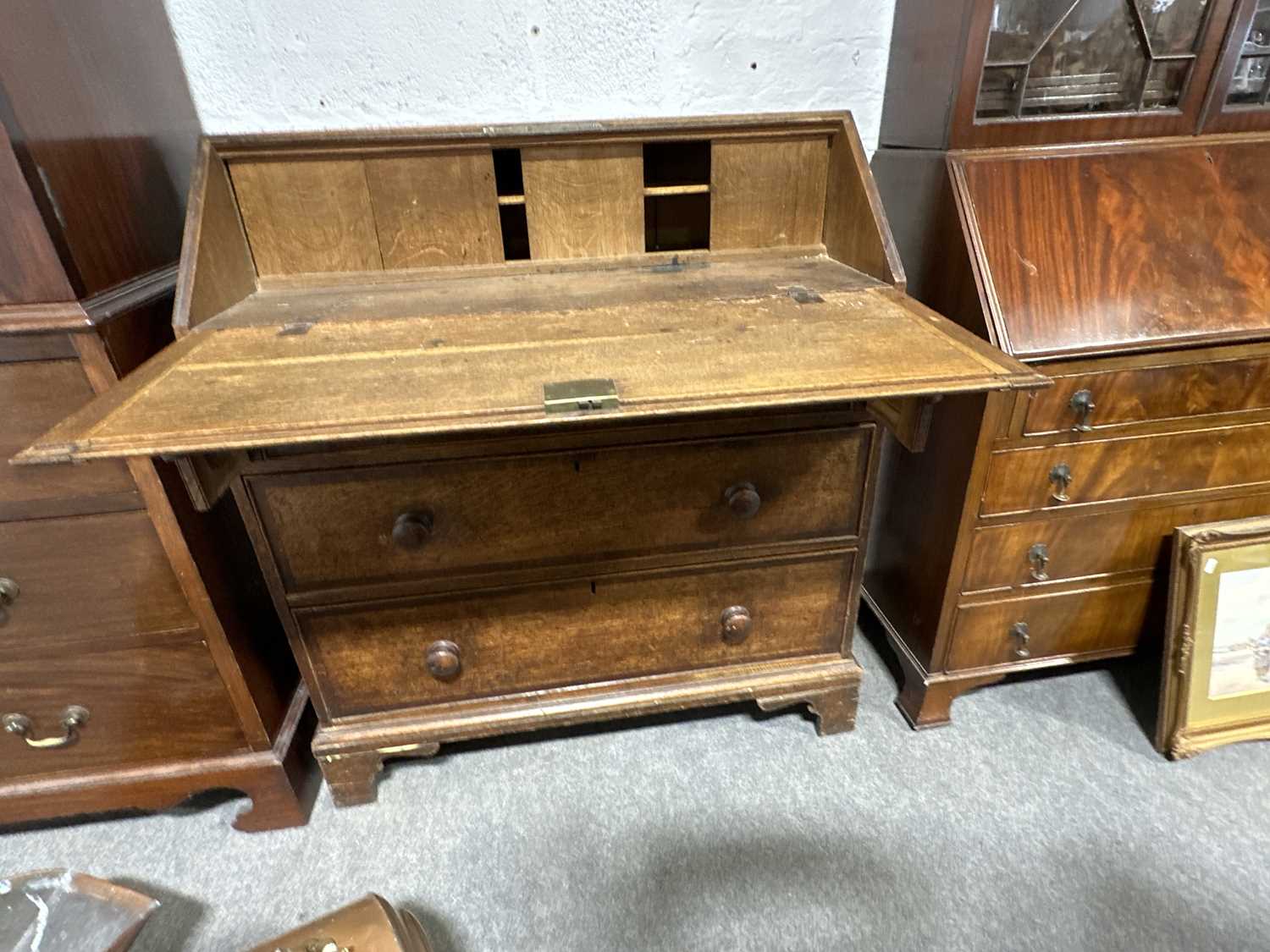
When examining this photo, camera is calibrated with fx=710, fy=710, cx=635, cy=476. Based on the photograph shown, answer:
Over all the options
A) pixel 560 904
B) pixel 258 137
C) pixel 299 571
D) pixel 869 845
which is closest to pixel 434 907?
pixel 560 904

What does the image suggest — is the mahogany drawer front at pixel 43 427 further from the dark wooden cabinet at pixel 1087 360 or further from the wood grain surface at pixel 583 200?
the dark wooden cabinet at pixel 1087 360

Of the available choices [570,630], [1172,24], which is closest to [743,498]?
[570,630]

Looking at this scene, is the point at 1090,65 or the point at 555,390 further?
the point at 1090,65

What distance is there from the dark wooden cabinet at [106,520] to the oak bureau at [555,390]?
0.11 m

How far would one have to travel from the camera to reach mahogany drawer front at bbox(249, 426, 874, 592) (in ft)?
3.81

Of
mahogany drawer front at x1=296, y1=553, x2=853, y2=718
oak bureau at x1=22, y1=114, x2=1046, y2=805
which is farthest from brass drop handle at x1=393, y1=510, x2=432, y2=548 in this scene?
mahogany drawer front at x1=296, y1=553, x2=853, y2=718

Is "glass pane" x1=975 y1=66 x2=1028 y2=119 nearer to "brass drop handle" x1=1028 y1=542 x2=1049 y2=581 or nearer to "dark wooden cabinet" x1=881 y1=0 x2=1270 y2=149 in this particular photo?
"dark wooden cabinet" x1=881 y1=0 x2=1270 y2=149

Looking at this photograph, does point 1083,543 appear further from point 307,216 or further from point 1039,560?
point 307,216

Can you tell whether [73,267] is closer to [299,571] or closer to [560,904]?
[299,571]

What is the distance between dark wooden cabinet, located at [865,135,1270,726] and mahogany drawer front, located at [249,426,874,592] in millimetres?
274

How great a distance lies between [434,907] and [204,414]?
38.5 inches

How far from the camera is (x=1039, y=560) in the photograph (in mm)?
1422

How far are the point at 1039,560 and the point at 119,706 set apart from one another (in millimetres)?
1754

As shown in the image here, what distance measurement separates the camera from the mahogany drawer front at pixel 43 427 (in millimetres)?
1022
